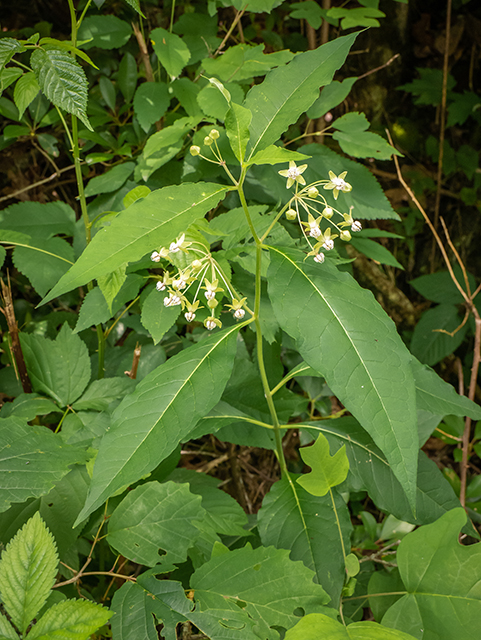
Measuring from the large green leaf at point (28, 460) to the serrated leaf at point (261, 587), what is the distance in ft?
1.35

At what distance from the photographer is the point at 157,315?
1261mm

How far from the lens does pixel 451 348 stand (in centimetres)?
251

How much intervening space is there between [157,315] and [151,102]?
931 millimetres

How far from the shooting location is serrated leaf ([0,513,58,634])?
0.84m

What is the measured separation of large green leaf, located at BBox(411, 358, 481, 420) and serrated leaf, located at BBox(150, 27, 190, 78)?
1381 millimetres

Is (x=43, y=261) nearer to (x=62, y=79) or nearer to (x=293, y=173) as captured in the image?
(x=62, y=79)

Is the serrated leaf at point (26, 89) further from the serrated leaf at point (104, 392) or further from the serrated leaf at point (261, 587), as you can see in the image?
the serrated leaf at point (261, 587)

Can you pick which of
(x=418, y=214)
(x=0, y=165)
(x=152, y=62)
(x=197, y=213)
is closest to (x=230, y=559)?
(x=197, y=213)

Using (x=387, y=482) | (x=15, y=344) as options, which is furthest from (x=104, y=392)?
(x=387, y=482)

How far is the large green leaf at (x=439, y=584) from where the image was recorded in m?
0.99

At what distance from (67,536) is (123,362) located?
0.63 meters

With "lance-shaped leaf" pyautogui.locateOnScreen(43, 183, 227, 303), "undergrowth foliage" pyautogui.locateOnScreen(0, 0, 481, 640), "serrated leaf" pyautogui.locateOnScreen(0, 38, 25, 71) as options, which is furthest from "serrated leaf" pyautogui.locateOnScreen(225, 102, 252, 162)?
"serrated leaf" pyautogui.locateOnScreen(0, 38, 25, 71)

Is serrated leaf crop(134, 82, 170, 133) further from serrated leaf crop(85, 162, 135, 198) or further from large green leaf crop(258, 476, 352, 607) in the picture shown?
large green leaf crop(258, 476, 352, 607)

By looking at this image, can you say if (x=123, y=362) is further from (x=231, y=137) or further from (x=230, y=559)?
(x=231, y=137)
